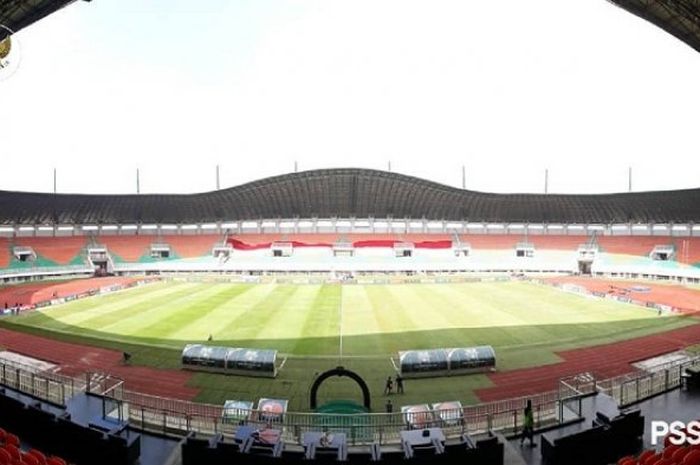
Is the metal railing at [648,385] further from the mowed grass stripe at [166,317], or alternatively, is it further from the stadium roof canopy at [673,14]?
the mowed grass stripe at [166,317]

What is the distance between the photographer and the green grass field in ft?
64.0

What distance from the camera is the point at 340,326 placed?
2873 centimetres

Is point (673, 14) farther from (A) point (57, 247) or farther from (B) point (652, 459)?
(A) point (57, 247)

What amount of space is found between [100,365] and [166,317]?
34.5 feet

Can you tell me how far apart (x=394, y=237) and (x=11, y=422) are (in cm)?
6301

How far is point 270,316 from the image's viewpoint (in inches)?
1262

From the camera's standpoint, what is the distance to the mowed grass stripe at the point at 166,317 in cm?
2759

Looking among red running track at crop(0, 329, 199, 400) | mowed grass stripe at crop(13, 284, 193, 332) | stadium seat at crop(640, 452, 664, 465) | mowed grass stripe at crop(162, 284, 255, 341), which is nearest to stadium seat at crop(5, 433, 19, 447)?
red running track at crop(0, 329, 199, 400)

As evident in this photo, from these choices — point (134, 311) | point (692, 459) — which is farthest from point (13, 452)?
point (134, 311)

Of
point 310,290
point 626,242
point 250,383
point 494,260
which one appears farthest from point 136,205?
point 626,242

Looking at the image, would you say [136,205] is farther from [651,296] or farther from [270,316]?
[651,296]

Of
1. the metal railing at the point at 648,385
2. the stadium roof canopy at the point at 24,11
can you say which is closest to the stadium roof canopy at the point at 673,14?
the metal railing at the point at 648,385

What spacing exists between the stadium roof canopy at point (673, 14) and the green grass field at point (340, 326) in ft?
46.9

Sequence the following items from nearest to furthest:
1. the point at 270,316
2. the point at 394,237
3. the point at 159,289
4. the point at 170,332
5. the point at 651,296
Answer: the point at 170,332, the point at 270,316, the point at 651,296, the point at 159,289, the point at 394,237
